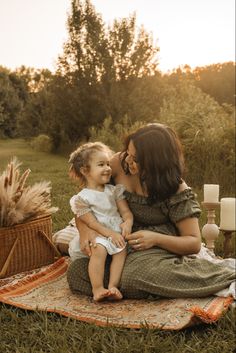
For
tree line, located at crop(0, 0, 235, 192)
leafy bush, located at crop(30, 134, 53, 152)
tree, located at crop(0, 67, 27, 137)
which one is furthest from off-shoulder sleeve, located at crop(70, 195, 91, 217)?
leafy bush, located at crop(30, 134, 53, 152)

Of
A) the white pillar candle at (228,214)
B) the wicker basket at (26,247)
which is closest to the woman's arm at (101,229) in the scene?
the wicker basket at (26,247)

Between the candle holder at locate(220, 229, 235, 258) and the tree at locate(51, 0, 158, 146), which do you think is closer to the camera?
the candle holder at locate(220, 229, 235, 258)

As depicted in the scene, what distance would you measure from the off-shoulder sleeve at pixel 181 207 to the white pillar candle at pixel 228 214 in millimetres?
675

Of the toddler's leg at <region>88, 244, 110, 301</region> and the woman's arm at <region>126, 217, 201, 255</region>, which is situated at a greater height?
the woman's arm at <region>126, 217, 201, 255</region>

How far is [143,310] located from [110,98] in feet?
44.7

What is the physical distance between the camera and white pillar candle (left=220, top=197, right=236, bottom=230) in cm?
413

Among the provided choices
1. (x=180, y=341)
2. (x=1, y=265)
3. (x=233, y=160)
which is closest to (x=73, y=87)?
(x=233, y=160)

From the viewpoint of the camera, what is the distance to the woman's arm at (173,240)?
3.41m

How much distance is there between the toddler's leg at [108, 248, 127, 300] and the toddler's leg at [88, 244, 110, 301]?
48 mm

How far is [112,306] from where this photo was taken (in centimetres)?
321

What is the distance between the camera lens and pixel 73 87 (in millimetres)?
17547

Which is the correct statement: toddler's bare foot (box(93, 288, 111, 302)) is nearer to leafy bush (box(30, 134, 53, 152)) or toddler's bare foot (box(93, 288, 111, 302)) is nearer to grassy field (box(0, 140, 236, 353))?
grassy field (box(0, 140, 236, 353))

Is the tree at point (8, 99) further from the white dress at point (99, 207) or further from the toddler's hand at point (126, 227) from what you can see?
the toddler's hand at point (126, 227)

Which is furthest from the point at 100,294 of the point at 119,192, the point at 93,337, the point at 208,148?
the point at 208,148
